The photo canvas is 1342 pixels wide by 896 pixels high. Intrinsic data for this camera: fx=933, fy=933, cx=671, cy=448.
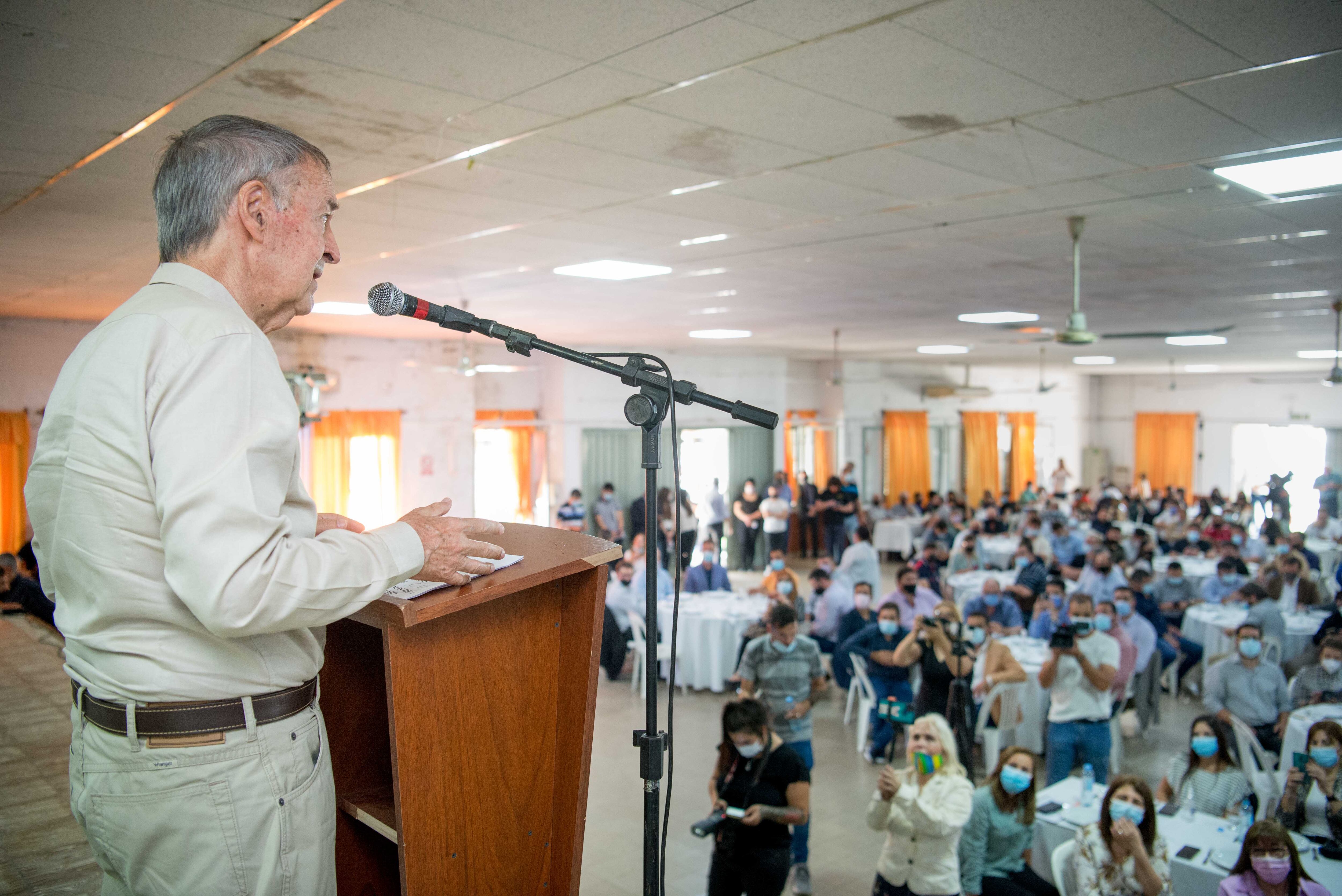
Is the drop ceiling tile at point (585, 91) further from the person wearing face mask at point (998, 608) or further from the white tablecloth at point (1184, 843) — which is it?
the person wearing face mask at point (998, 608)

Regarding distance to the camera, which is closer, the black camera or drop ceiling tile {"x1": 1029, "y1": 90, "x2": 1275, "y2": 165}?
drop ceiling tile {"x1": 1029, "y1": 90, "x2": 1275, "y2": 165}

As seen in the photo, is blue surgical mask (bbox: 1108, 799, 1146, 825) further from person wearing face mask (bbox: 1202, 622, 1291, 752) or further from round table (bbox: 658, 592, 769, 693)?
round table (bbox: 658, 592, 769, 693)

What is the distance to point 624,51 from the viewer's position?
2680mm

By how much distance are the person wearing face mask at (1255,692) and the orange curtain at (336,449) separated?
954 centimetres

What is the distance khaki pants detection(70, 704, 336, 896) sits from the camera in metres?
1.08

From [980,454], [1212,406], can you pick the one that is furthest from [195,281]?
[1212,406]

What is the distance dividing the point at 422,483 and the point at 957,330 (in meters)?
7.22

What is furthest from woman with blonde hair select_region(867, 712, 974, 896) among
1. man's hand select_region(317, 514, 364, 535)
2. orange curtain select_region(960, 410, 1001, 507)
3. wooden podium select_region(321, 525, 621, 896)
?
orange curtain select_region(960, 410, 1001, 507)

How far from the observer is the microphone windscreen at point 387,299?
1550mm

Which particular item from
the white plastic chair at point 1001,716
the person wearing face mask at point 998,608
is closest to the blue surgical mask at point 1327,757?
the white plastic chair at point 1001,716

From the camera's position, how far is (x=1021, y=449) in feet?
70.1

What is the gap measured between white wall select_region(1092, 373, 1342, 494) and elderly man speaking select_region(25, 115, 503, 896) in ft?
76.0

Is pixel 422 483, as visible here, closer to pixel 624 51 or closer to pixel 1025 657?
pixel 1025 657

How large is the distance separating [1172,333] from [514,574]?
12.0m
